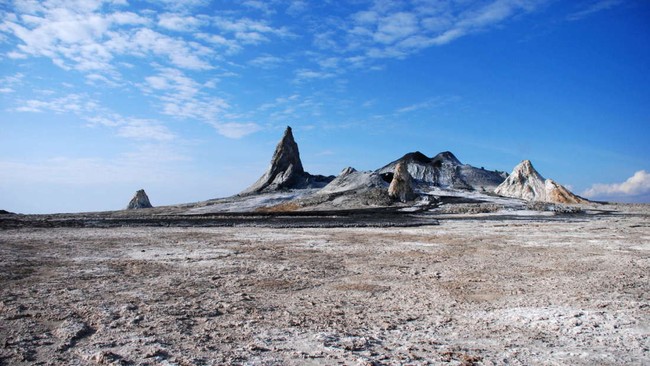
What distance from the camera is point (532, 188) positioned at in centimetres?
5841

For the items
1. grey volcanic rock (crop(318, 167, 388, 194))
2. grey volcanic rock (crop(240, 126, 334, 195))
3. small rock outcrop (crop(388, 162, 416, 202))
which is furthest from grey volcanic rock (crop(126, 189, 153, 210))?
small rock outcrop (crop(388, 162, 416, 202))

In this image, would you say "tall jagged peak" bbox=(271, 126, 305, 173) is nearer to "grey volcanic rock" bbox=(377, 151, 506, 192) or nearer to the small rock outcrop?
"grey volcanic rock" bbox=(377, 151, 506, 192)

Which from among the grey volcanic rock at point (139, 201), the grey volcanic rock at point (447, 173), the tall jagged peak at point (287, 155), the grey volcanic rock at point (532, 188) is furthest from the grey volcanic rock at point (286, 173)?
the grey volcanic rock at point (532, 188)

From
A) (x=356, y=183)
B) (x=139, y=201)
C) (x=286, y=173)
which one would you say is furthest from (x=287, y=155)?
(x=139, y=201)

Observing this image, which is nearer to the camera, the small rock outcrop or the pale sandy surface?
the pale sandy surface

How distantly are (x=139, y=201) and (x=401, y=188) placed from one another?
36.9 m

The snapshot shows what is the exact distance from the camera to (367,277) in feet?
32.6

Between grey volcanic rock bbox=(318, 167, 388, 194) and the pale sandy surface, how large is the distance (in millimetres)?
42152

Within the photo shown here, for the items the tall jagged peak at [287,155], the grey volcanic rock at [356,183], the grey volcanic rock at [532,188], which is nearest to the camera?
the grey volcanic rock at [532,188]

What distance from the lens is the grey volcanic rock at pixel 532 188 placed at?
54116 millimetres

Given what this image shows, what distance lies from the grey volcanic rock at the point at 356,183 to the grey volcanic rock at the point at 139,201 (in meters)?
25.4

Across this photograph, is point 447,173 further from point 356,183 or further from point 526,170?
point 356,183

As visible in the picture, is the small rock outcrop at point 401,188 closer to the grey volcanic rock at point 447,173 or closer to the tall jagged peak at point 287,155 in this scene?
the grey volcanic rock at point 447,173

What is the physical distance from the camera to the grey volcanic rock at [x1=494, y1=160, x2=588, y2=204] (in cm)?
5412
